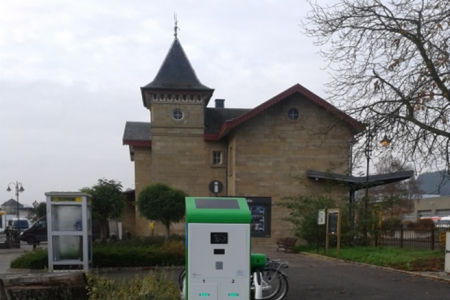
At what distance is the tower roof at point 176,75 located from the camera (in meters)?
34.2

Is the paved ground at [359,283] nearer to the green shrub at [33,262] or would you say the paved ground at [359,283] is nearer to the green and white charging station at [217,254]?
the green shrub at [33,262]

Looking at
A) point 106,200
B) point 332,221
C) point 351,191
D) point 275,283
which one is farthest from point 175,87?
point 275,283

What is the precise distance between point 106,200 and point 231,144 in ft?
37.4

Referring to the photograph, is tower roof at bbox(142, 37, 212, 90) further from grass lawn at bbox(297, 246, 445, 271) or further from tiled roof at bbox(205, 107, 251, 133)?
grass lawn at bbox(297, 246, 445, 271)

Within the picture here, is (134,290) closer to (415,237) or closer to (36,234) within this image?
(415,237)

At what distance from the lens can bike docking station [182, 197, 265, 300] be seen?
782 centimetres

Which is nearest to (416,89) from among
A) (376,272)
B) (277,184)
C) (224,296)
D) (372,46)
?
(372,46)

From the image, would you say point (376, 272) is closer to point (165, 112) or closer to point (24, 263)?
point (24, 263)

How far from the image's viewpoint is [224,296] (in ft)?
25.9

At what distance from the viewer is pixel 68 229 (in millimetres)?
15164

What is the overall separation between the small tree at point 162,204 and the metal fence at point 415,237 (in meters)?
9.36

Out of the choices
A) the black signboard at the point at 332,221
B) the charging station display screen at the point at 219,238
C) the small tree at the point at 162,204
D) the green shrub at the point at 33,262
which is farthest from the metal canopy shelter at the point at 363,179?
the charging station display screen at the point at 219,238

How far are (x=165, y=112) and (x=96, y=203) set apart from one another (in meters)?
11.8

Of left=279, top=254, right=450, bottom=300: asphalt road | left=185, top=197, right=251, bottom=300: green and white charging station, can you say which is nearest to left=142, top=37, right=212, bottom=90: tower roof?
→ left=279, top=254, right=450, bottom=300: asphalt road
